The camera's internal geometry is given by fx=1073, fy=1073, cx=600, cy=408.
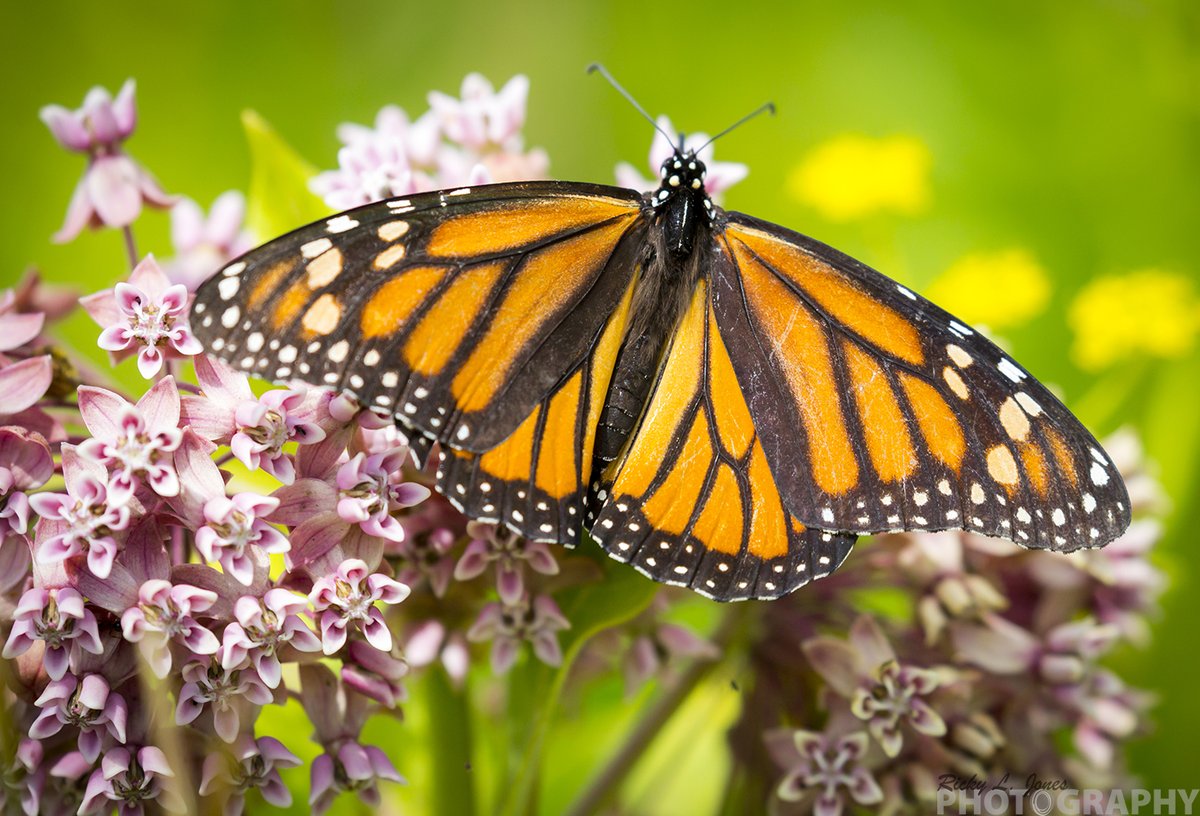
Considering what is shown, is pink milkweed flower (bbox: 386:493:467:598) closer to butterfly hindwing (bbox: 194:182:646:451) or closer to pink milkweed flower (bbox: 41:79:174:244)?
butterfly hindwing (bbox: 194:182:646:451)

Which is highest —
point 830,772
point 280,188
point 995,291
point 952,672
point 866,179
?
point 866,179

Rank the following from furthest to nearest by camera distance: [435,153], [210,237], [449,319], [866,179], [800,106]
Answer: [800,106], [866,179], [210,237], [435,153], [449,319]

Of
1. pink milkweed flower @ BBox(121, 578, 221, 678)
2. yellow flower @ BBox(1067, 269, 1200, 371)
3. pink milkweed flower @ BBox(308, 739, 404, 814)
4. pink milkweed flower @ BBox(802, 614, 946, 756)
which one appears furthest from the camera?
yellow flower @ BBox(1067, 269, 1200, 371)

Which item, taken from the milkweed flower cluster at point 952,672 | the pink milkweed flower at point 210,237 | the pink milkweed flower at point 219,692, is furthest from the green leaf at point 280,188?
the milkweed flower cluster at point 952,672

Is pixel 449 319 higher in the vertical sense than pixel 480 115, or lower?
lower

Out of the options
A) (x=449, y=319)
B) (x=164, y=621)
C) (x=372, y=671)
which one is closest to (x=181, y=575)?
(x=164, y=621)

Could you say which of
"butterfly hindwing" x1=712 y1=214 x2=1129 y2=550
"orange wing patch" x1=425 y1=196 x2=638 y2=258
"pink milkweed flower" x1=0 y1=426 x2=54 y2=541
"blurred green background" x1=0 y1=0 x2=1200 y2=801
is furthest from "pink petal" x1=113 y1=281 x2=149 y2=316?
"blurred green background" x1=0 y1=0 x2=1200 y2=801

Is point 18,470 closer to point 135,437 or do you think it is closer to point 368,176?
point 135,437
